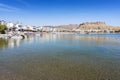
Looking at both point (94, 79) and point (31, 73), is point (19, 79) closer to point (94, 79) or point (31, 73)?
point (31, 73)

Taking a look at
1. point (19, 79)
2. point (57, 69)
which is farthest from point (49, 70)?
point (19, 79)

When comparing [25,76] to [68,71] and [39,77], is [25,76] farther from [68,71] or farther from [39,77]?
[68,71]

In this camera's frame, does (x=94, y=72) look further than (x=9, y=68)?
No

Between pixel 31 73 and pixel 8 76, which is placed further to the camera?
pixel 31 73

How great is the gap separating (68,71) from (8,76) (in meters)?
6.56

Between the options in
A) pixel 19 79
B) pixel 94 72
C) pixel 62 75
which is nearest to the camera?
pixel 19 79

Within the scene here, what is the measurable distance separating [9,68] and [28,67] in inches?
87.8

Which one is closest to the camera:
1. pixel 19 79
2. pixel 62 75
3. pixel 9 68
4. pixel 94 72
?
pixel 19 79

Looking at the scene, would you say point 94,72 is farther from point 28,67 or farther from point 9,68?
point 9,68

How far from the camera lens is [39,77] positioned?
17781 mm

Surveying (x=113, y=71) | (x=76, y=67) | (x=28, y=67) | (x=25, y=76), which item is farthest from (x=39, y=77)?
(x=113, y=71)

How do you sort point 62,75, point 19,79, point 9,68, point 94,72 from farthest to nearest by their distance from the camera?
point 9,68
point 94,72
point 62,75
point 19,79

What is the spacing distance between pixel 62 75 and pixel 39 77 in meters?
2.47

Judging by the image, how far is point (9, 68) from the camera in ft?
69.9
